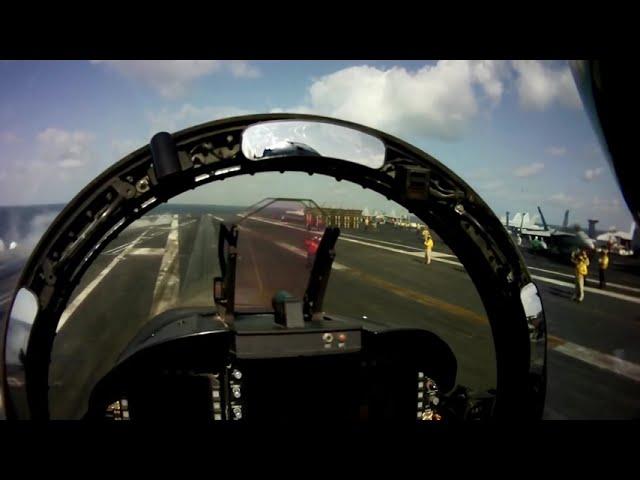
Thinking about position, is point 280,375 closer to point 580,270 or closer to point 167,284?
point 167,284

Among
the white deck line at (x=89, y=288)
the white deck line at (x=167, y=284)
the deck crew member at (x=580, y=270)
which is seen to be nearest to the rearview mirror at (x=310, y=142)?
the white deck line at (x=89, y=288)

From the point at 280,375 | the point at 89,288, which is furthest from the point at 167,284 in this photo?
the point at 280,375

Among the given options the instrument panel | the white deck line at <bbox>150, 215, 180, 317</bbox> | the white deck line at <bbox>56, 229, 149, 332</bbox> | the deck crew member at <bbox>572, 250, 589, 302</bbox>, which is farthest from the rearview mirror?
the deck crew member at <bbox>572, 250, 589, 302</bbox>

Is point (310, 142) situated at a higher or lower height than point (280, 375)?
higher

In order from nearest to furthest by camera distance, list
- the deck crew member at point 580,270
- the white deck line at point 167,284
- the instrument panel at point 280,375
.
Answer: the instrument panel at point 280,375 < the white deck line at point 167,284 < the deck crew member at point 580,270

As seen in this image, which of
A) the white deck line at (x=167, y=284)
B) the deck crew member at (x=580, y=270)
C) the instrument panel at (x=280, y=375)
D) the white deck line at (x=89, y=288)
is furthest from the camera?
the deck crew member at (x=580, y=270)

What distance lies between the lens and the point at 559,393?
7059mm

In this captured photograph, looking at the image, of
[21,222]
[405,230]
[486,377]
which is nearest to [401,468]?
[486,377]

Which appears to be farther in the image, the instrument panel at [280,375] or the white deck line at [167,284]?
the white deck line at [167,284]

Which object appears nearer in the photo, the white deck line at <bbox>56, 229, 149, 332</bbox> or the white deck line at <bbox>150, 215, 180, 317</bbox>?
the white deck line at <bbox>56, 229, 149, 332</bbox>

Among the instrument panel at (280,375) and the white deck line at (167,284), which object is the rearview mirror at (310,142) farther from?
the white deck line at (167,284)

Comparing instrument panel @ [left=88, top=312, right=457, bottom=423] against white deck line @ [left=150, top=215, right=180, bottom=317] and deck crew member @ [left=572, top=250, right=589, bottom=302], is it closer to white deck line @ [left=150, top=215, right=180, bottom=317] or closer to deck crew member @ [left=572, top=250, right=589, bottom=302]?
white deck line @ [left=150, top=215, right=180, bottom=317]
